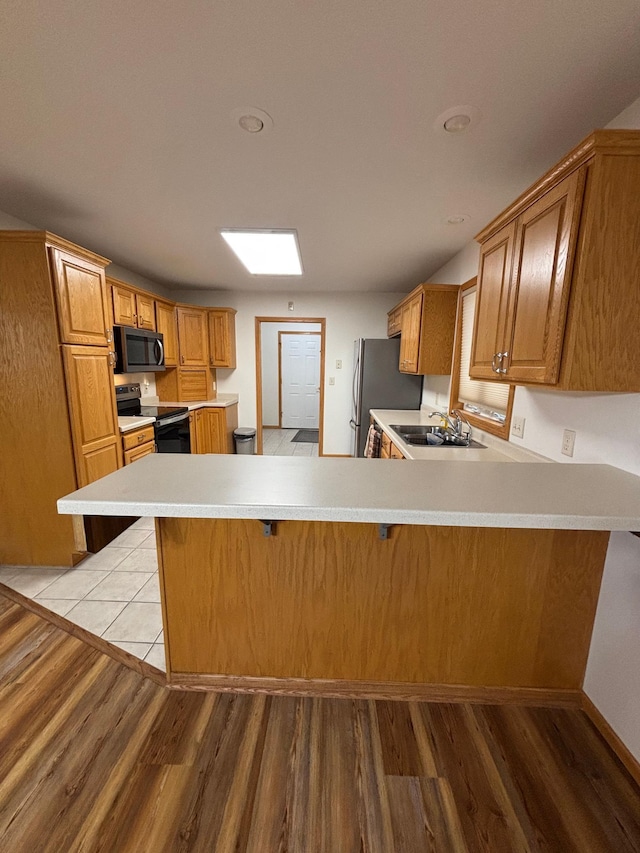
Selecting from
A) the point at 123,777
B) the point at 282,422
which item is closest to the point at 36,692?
the point at 123,777

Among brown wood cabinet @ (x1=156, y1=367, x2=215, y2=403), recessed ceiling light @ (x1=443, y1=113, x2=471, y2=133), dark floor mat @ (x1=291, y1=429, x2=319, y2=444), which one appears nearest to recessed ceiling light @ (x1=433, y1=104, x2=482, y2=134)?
recessed ceiling light @ (x1=443, y1=113, x2=471, y2=133)

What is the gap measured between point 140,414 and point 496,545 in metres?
3.50

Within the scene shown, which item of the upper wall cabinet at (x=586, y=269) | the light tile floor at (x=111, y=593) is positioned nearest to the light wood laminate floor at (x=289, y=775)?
the light tile floor at (x=111, y=593)

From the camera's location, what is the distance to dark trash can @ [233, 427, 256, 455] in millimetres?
4785

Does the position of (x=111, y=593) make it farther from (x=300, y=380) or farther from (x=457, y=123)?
(x=300, y=380)

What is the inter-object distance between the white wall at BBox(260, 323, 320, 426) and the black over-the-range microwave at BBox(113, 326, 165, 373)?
3499 mm

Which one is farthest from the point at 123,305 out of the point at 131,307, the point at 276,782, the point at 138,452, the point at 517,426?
the point at 276,782

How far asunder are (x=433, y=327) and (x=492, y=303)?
1.38 m

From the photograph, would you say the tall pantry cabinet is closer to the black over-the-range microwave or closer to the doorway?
the black over-the-range microwave

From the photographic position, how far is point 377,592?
140 centimetres

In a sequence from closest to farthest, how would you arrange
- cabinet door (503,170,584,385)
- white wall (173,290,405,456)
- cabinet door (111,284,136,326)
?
cabinet door (503,170,584,385) < cabinet door (111,284,136,326) < white wall (173,290,405,456)

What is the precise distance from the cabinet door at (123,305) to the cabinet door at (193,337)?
2.98ft

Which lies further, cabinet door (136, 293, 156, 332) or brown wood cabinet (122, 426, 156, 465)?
cabinet door (136, 293, 156, 332)

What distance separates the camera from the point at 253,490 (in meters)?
1.11
